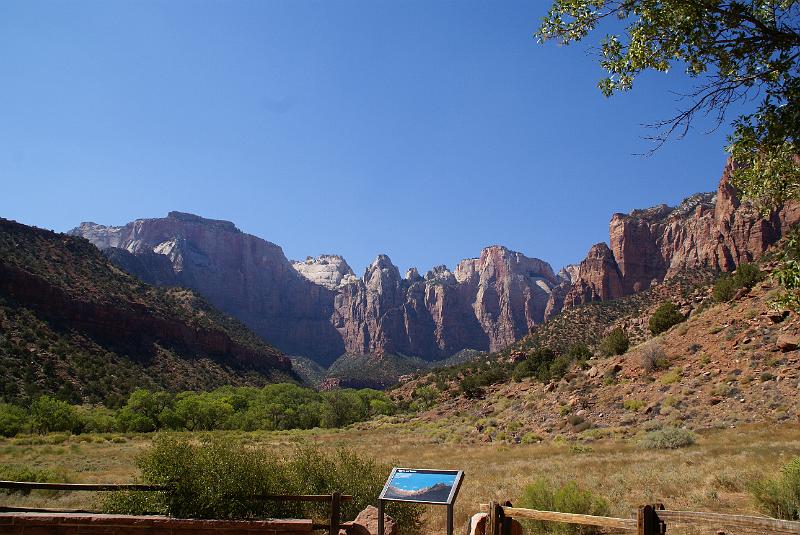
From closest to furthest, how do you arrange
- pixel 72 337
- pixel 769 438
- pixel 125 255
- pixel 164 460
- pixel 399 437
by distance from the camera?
1. pixel 164 460
2. pixel 769 438
3. pixel 399 437
4. pixel 72 337
5. pixel 125 255

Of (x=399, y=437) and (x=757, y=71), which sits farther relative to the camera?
(x=399, y=437)

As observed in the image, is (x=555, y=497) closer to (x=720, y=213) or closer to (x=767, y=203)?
(x=767, y=203)

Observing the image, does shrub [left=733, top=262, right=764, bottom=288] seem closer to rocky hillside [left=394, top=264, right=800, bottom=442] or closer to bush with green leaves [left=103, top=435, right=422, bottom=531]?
rocky hillside [left=394, top=264, right=800, bottom=442]

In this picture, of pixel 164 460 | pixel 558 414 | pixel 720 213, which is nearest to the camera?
pixel 164 460

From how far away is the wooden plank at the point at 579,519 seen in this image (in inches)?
274

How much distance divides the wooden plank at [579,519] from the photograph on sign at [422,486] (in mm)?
990

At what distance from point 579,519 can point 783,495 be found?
19.7 feet

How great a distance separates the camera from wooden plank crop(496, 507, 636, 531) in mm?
6957

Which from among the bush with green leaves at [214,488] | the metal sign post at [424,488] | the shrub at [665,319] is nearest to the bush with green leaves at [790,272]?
the metal sign post at [424,488]

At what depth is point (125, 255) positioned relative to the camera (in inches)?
6329

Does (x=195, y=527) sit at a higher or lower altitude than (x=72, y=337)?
lower

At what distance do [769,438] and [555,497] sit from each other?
→ 1293 centimetres

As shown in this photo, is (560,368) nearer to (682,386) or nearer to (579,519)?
(682,386)

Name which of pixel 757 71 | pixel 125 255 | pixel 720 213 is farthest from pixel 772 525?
pixel 125 255
